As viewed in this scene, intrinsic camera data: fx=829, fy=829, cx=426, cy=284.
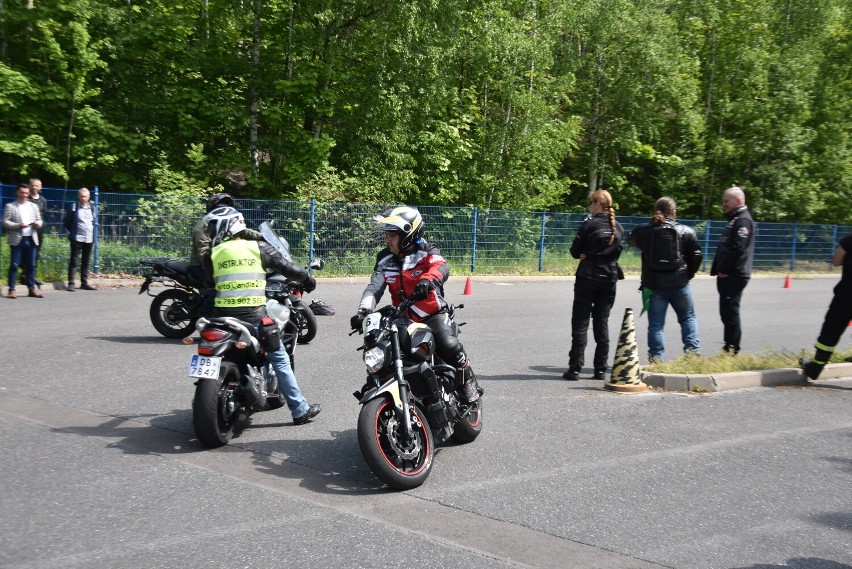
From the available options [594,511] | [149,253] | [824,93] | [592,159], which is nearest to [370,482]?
[594,511]

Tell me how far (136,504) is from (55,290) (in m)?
12.2

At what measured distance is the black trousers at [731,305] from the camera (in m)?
9.80

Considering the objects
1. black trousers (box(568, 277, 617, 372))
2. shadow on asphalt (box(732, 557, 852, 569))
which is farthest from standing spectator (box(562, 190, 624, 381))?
shadow on asphalt (box(732, 557, 852, 569))

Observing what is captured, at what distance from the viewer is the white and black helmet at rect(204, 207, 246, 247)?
6777mm

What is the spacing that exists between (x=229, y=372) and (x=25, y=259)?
9.85 meters

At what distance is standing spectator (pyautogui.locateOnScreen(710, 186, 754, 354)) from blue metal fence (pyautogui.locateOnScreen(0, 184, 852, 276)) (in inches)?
106

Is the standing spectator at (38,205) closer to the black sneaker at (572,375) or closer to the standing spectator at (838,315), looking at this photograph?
the black sneaker at (572,375)

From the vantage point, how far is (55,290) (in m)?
16.0

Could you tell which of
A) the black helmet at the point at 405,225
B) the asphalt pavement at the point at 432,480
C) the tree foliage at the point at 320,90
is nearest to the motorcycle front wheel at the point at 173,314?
the asphalt pavement at the point at 432,480

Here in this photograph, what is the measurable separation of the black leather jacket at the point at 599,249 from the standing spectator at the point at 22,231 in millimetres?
Answer: 9913

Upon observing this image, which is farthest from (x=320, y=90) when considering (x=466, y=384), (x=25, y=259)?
(x=466, y=384)

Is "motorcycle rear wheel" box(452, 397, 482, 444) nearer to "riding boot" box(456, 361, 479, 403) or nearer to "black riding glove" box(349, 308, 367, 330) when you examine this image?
"riding boot" box(456, 361, 479, 403)

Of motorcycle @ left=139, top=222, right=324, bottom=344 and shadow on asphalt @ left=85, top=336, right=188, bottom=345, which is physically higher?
motorcycle @ left=139, top=222, right=324, bottom=344

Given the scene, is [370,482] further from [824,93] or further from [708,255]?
[824,93]
